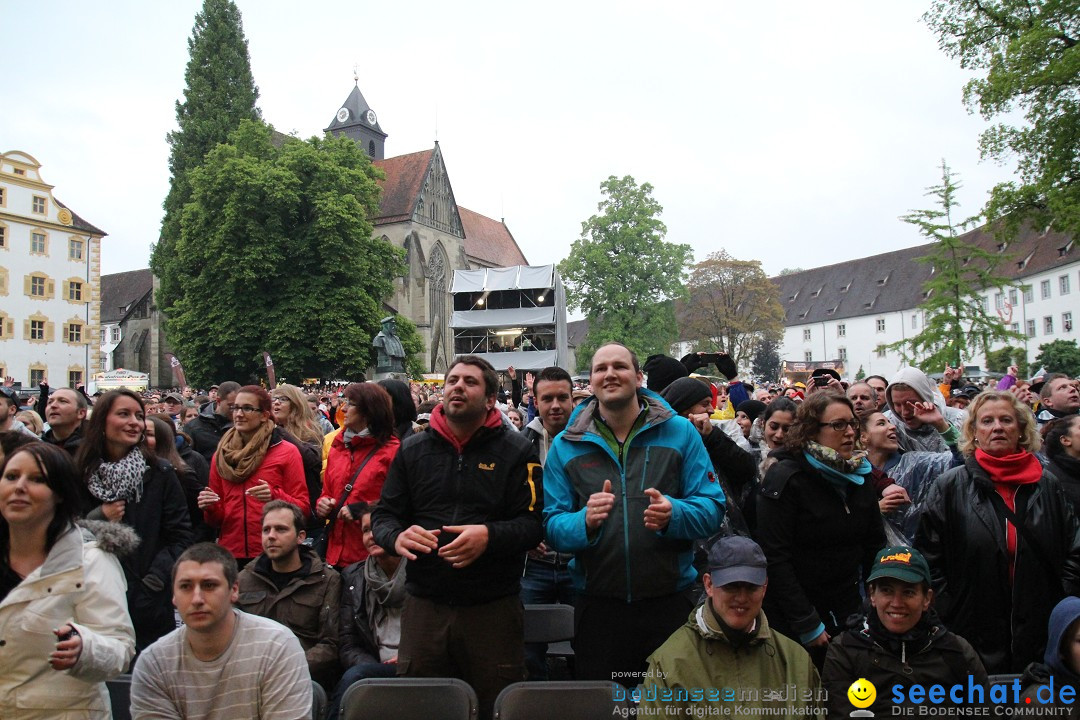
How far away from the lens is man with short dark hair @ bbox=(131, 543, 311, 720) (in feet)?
9.98

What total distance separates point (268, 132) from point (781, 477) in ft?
121

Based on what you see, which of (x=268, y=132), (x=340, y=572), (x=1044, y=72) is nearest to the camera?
(x=340, y=572)

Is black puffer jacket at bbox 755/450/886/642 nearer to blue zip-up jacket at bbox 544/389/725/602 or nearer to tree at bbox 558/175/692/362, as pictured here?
blue zip-up jacket at bbox 544/389/725/602

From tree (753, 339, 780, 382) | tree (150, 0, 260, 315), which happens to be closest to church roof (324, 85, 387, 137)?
tree (150, 0, 260, 315)

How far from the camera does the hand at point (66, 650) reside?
2773 millimetres

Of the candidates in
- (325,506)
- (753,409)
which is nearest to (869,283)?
(753,409)

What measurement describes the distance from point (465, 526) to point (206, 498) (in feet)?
7.25

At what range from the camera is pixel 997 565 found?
3641mm

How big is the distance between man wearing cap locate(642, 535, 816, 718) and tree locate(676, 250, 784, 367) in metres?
52.0

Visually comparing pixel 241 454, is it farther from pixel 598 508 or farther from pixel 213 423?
pixel 598 508

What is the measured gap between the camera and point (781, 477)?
3.63m

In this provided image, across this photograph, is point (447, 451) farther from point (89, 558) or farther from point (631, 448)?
point (89, 558)

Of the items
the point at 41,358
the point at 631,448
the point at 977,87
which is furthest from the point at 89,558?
the point at 41,358

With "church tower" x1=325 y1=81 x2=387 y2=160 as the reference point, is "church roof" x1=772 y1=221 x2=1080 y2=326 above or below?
below
